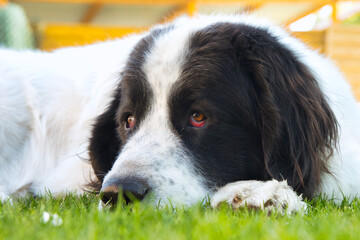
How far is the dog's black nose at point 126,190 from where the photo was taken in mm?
2281

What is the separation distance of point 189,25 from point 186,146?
3.18ft

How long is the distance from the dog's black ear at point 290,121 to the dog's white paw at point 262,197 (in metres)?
0.24

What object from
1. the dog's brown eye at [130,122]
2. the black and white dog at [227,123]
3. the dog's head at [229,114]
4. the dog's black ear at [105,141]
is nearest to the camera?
the black and white dog at [227,123]

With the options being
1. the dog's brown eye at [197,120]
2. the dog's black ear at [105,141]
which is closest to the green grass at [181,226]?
the dog's brown eye at [197,120]

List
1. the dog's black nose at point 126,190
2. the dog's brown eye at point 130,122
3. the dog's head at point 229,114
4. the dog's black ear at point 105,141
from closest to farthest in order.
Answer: the dog's black nose at point 126,190 < the dog's head at point 229,114 < the dog's brown eye at point 130,122 < the dog's black ear at point 105,141

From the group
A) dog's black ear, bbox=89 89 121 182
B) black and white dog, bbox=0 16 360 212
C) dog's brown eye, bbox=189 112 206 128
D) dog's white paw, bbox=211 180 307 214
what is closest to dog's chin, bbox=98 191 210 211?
black and white dog, bbox=0 16 360 212

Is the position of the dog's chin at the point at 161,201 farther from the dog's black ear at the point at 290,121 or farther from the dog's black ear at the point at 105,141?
the dog's black ear at the point at 105,141

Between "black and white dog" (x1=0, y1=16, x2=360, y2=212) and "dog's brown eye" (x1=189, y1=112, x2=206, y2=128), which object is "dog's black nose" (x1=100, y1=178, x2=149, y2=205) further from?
"dog's brown eye" (x1=189, y1=112, x2=206, y2=128)

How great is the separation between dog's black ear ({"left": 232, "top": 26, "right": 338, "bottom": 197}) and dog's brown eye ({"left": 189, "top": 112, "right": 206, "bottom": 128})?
347 millimetres

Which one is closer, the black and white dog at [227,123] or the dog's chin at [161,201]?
the dog's chin at [161,201]

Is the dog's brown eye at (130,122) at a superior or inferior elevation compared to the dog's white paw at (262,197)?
superior

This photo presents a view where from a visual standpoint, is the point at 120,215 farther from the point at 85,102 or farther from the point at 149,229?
the point at 85,102

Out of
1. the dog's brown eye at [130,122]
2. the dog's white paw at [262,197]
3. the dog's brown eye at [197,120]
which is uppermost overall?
the dog's brown eye at [197,120]

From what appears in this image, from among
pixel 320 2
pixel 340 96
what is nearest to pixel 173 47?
pixel 340 96
